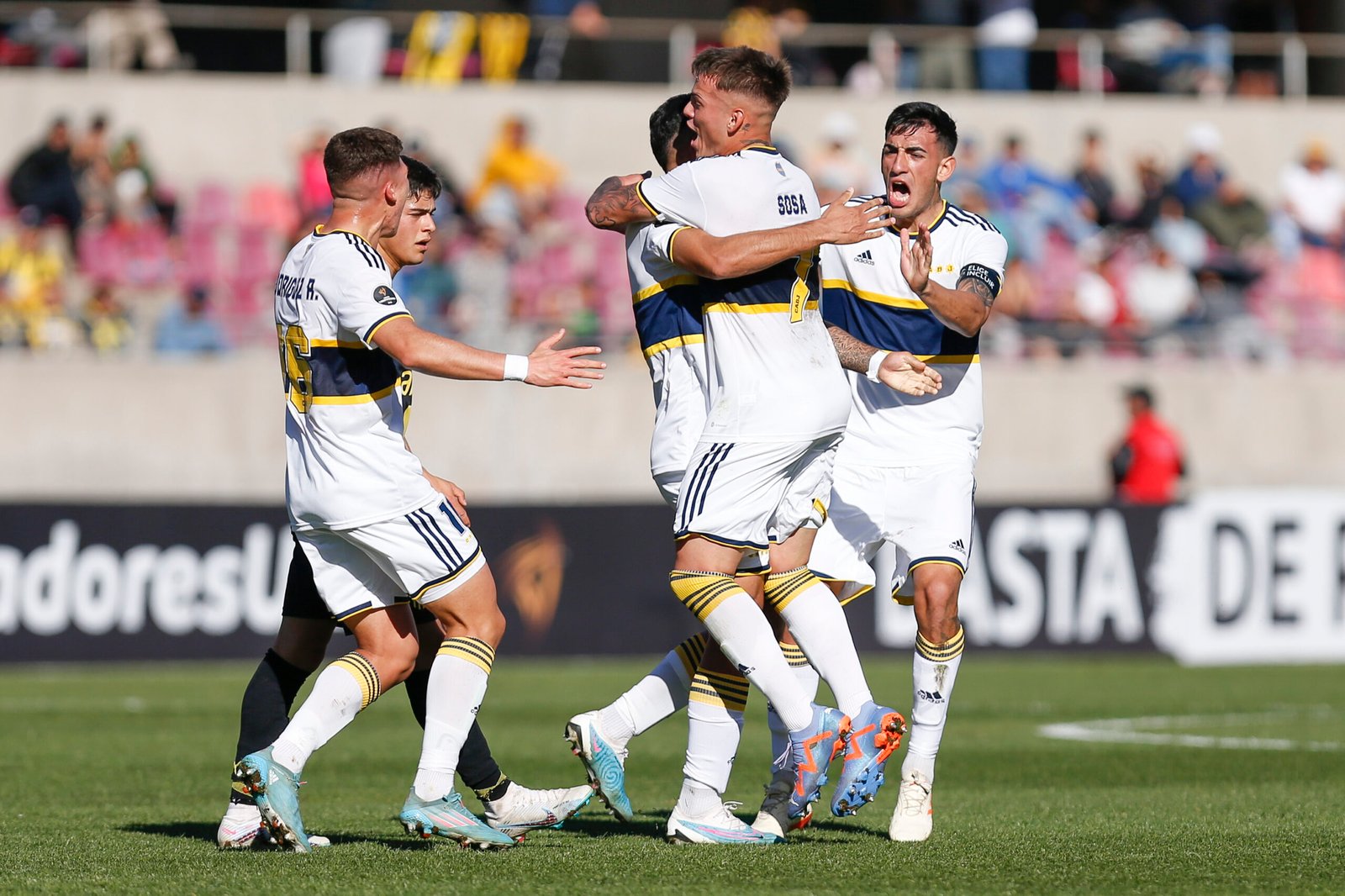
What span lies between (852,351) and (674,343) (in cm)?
70

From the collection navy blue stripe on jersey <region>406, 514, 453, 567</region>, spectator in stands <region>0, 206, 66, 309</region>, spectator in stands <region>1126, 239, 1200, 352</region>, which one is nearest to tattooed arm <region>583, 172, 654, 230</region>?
navy blue stripe on jersey <region>406, 514, 453, 567</region>

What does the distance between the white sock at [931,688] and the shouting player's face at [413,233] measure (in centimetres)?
235

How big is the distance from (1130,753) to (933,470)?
3194mm

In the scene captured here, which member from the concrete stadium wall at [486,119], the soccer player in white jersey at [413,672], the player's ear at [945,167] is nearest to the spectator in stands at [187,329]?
the concrete stadium wall at [486,119]

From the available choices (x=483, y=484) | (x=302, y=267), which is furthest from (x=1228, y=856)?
(x=483, y=484)

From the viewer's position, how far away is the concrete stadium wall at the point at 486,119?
67.3 feet

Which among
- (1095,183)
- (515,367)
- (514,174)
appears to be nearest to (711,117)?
(515,367)

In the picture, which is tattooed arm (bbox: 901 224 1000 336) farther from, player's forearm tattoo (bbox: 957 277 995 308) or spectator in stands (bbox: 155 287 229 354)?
spectator in stands (bbox: 155 287 229 354)

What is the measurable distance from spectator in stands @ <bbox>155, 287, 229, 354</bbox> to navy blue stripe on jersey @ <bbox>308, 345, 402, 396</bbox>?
1214 cm

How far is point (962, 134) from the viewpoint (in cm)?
2186

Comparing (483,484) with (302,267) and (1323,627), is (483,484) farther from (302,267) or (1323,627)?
(302,267)

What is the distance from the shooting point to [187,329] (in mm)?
17984

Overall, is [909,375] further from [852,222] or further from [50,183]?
[50,183]

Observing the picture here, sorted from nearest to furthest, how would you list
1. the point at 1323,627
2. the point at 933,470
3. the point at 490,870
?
the point at 490,870
the point at 933,470
the point at 1323,627
